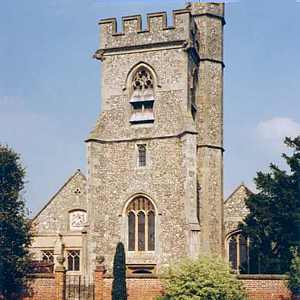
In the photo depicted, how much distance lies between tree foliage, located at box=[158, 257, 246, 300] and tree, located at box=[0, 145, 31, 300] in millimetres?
5947

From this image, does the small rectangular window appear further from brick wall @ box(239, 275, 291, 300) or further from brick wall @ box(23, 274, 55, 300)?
brick wall @ box(239, 275, 291, 300)

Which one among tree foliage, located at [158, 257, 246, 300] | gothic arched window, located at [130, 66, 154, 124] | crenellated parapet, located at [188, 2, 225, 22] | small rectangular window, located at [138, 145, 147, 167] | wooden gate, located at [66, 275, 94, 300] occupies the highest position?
crenellated parapet, located at [188, 2, 225, 22]

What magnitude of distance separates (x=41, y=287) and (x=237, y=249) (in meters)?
14.8

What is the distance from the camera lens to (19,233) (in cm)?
2978

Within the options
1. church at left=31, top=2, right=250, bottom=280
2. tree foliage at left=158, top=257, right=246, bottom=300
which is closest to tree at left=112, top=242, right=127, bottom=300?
tree foliage at left=158, top=257, right=246, bottom=300

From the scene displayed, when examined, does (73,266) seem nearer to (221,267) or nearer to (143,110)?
(143,110)

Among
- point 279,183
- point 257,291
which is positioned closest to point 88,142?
point 279,183

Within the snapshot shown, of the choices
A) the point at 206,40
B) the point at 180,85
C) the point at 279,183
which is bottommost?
the point at 279,183

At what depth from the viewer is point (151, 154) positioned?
A: 116 feet

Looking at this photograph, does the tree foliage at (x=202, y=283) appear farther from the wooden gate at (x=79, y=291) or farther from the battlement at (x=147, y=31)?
the battlement at (x=147, y=31)

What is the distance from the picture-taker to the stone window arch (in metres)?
35.8

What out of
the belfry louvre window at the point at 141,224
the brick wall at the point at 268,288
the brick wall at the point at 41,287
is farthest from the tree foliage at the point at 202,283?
the belfry louvre window at the point at 141,224

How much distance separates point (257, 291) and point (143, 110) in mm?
12251

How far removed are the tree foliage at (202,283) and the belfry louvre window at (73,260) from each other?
14.1 metres
